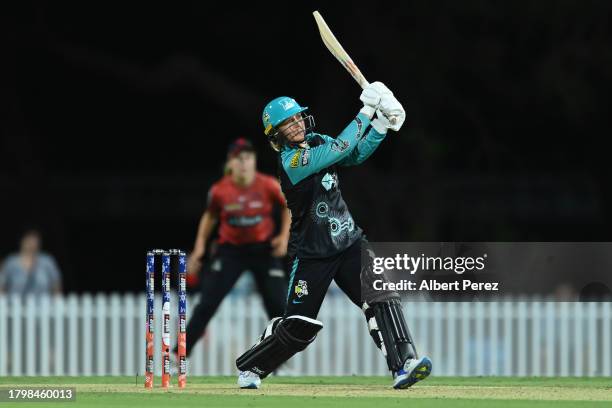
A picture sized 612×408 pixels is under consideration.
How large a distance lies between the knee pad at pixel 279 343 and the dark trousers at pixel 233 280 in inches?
89.4

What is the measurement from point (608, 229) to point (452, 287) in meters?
12.2

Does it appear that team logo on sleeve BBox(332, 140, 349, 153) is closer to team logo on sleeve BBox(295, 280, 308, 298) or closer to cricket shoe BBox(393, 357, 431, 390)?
team logo on sleeve BBox(295, 280, 308, 298)

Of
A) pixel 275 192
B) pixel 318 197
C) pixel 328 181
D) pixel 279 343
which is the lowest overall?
pixel 279 343

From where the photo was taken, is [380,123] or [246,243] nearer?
[380,123]

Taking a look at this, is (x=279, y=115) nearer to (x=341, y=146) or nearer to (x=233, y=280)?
(x=341, y=146)

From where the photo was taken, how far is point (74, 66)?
22719mm

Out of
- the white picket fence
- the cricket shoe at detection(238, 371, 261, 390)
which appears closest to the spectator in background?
the white picket fence

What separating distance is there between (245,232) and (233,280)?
0.41 meters

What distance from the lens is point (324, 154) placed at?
32.3 feet

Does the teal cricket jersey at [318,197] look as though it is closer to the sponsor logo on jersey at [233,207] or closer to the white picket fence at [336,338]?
the sponsor logo on jersey at [233,207]

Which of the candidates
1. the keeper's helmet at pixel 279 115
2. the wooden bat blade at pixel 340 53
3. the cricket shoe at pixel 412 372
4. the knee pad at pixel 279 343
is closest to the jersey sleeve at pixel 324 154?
the keeper's helmet at pixel 279 115

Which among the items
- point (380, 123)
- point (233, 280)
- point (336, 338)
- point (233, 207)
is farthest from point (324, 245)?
point (336, 338)

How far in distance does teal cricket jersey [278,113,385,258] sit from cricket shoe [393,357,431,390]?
0.85 meters

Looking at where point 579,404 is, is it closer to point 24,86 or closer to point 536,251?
point 536,251
